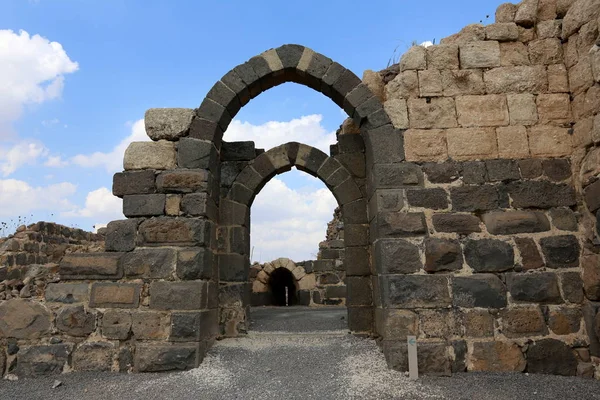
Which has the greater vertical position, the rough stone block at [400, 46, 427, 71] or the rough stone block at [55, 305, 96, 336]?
the rough stone block at [400, 46, 427, 71]

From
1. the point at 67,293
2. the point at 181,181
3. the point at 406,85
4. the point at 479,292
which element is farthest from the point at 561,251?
the point at 67,293

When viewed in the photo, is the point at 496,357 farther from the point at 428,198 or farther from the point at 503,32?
the point at 503,32

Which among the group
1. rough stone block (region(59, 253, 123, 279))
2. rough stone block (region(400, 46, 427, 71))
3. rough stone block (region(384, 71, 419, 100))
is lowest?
rough stone block (region(59, 253, 123, 279))

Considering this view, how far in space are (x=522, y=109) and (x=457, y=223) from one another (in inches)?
56.3

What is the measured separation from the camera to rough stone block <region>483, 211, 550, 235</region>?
3.87 metres

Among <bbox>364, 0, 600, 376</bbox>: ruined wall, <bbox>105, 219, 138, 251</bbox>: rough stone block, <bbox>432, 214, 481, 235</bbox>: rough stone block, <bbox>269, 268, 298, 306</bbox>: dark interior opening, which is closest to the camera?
<bbox>364, 0, 600, 376</bbox>: ruined wall

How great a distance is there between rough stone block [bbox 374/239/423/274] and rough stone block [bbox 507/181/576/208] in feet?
3.74

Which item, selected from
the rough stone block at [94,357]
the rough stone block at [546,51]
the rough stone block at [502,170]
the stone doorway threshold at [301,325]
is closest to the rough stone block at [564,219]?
the rough stone block at [502,170]

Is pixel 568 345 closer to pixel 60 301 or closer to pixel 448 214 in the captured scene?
pixel 448 214

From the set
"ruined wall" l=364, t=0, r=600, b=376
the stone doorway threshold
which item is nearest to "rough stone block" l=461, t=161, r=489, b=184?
"ruined wall" l=364, t=0, r=600, b=376

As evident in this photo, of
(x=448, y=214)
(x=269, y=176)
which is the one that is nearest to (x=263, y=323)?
(x=269, y=176)

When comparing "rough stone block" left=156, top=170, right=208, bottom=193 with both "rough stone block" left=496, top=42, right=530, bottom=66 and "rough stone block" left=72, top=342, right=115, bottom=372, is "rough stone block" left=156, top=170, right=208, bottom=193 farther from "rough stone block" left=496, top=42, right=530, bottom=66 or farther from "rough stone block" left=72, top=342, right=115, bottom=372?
"rough stone block" left=496, top=42, right=530, bottom=66

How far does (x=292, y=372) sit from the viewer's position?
3766 mm

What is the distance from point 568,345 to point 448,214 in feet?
5.22
